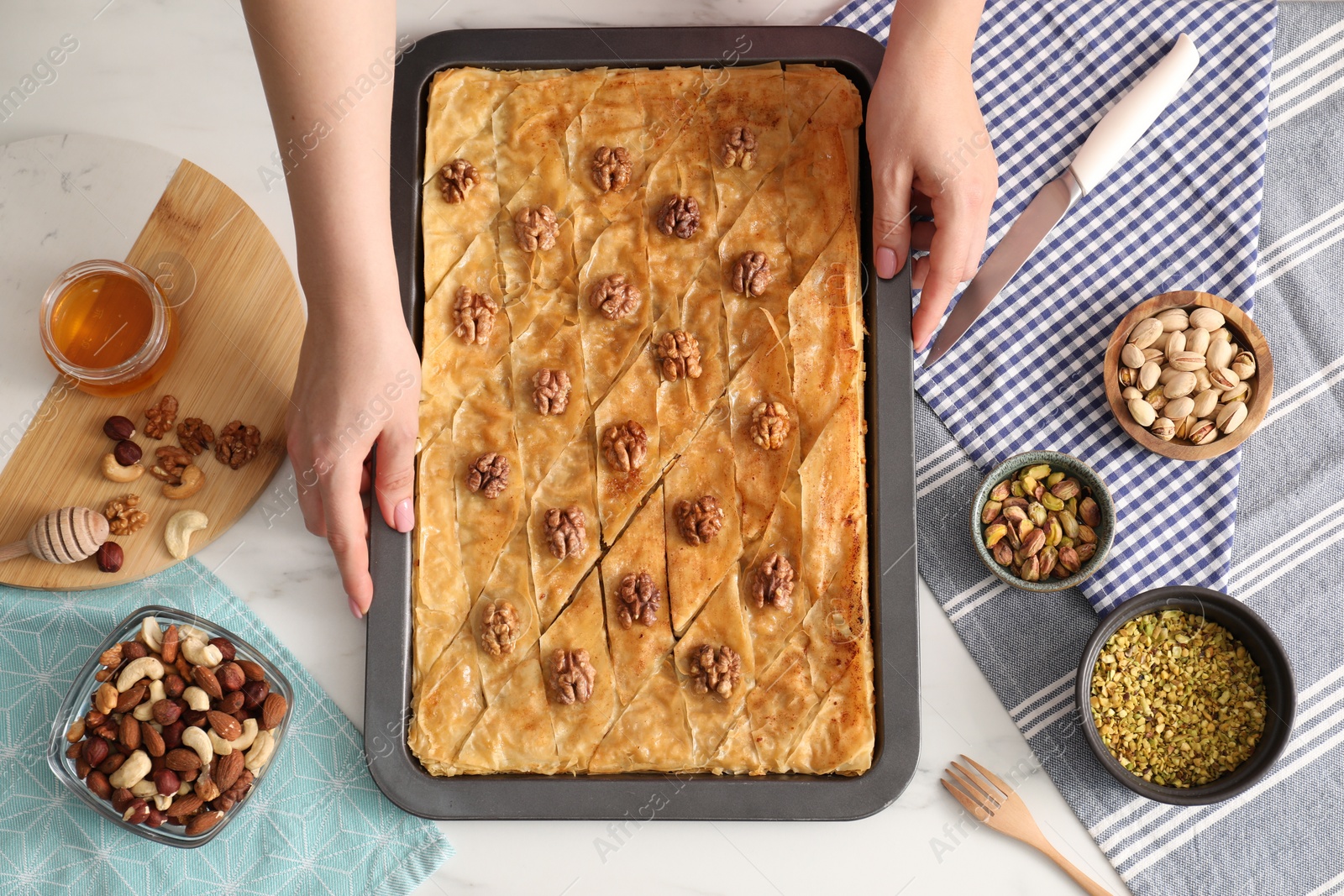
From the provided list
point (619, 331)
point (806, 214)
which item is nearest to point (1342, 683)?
point (806, 214)

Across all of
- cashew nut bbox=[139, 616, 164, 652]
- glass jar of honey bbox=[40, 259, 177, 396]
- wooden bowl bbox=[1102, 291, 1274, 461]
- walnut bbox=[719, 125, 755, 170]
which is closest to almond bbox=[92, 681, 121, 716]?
cashew nut bbox=[139, 616, 164, 652]

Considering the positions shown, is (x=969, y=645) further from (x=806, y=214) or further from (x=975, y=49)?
(x=975, y=49)

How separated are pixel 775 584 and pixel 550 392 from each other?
2.20 ft

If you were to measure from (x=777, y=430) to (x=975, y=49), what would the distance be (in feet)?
3.92

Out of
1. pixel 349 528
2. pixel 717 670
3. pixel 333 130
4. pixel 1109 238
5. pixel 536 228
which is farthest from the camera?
pixel 1109 238

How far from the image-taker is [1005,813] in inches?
94.3

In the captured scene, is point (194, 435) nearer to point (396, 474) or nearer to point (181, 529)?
point (181, 529)

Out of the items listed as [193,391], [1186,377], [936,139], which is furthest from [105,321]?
[1186,377]

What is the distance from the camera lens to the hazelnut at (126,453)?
7.88 ft

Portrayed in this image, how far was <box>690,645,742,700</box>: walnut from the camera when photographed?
86.4 inches

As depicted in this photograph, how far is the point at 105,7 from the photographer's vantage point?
266 centimetres

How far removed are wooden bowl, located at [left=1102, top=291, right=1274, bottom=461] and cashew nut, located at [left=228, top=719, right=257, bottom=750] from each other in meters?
2.18

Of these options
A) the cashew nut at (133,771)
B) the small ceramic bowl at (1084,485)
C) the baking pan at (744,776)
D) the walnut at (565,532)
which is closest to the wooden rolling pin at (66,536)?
the cashew nut at (133,771)

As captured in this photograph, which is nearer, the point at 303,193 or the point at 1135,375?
the point at 303,193
